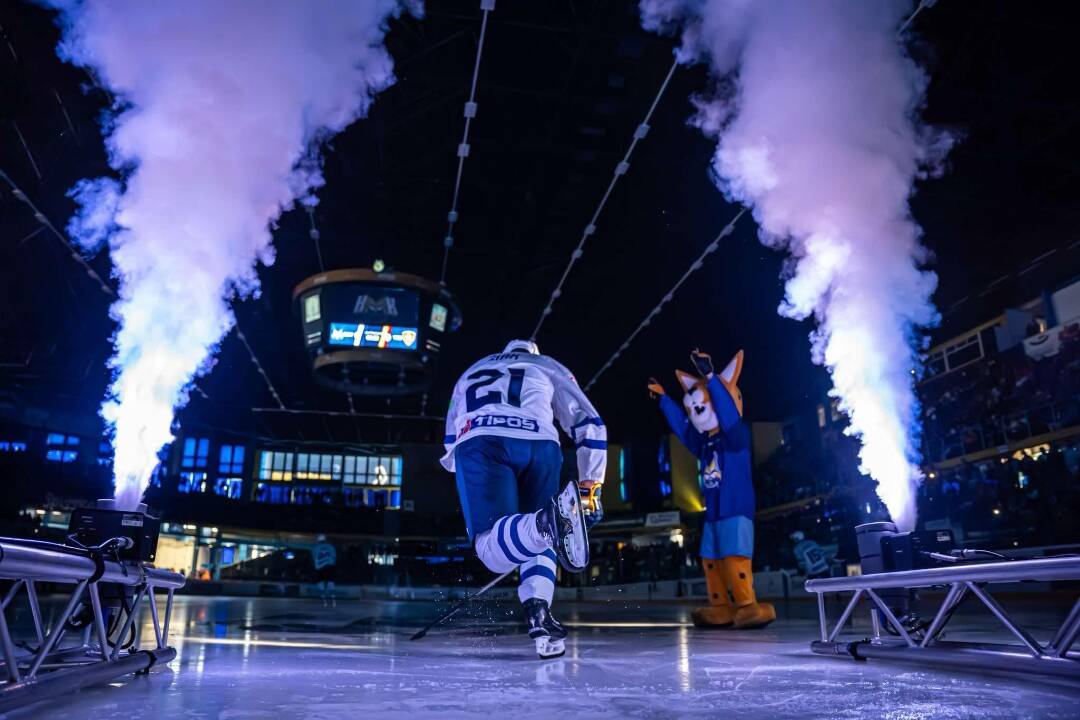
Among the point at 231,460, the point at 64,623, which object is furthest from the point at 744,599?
the point at 231,460

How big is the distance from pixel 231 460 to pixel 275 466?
2453 millimetres

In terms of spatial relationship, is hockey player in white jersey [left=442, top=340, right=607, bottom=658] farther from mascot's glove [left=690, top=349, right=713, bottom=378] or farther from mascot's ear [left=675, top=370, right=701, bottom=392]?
mascot's ear [left=675, top=370, right=701, bottom=392]

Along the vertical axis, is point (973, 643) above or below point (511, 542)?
below

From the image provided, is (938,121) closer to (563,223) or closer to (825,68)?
(825,68)

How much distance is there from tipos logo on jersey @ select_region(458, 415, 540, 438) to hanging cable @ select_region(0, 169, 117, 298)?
8367 mm

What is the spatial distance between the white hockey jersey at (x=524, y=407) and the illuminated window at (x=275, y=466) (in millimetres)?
31998

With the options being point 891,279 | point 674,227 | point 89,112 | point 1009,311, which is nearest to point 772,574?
point 1009,311

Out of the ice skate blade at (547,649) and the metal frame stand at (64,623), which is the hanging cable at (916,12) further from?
the metal frame stand at (64,623)

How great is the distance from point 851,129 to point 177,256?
6530mm

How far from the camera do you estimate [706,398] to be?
650cm

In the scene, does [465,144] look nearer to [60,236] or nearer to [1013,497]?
[60,236]

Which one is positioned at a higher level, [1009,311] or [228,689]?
[1009,311]

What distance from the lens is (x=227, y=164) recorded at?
282 inches

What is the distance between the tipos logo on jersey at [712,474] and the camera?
20.5ft
